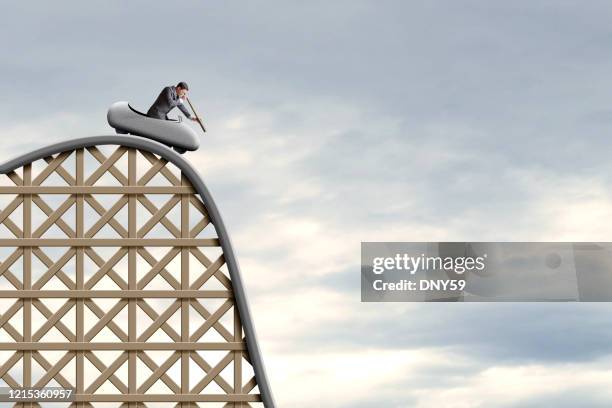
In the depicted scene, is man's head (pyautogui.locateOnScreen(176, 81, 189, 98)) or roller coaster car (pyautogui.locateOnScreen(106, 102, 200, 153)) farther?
man's head (pyautogui.locateOnScreen(176, 81, 189, 98))

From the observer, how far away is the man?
14.3 meters

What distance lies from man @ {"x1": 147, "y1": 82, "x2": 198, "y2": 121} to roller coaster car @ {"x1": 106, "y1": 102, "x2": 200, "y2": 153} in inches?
3.6

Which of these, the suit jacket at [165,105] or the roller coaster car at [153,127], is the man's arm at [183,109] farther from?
the roller coaster car at [153,127]

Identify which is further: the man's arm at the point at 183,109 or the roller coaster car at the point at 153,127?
the man's arm at the point at 183,109

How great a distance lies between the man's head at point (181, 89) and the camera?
14.3 metres

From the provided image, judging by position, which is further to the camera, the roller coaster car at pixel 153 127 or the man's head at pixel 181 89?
the man's head at pixel 181 89

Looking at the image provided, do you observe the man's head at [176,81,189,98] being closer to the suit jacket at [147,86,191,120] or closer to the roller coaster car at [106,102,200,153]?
the suit jacket at [147,86,191,120]

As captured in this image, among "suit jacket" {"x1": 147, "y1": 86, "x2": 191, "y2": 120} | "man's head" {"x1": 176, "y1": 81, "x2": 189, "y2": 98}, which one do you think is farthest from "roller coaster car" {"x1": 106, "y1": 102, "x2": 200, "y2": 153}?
"man's head" {"x1": 176, "y1": 81, "x2": 189, "y2": 98}

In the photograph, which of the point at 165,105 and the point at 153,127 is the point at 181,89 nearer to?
the point at 165,105

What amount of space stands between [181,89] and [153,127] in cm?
58

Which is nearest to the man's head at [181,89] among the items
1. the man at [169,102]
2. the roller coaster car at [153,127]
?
the man at [169,102]

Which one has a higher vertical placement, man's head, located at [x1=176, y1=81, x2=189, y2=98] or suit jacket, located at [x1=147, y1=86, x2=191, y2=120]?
man's head, located at [x1=176, y1=81, x2=189, y2=98]

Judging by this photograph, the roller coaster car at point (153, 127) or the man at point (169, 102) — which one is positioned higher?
the man at point (169, 102)

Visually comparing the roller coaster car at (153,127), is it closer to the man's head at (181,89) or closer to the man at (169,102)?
the man at (169,102)
